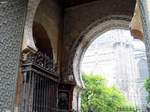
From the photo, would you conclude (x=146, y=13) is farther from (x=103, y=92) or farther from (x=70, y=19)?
(x=103, y=92)

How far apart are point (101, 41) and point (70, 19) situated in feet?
50.9

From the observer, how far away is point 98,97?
39.7 ft

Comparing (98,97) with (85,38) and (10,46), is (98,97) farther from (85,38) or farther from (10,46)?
(10,46)

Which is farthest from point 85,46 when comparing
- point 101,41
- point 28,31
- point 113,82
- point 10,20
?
point 101,41

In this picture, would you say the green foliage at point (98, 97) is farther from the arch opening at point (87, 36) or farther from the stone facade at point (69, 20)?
the stone facade at point (69, 20)

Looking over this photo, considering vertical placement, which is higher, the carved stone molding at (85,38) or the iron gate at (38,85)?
the carved stone molding at (85,38)

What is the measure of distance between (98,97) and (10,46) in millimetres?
8983

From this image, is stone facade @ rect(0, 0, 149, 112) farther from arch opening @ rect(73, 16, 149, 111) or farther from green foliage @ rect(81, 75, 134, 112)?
green foliage @ rect(81, 75, 134, 112)

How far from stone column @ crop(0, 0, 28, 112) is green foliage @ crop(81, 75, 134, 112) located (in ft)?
23.7

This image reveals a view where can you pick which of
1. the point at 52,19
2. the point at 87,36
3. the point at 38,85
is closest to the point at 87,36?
the point at 87,36

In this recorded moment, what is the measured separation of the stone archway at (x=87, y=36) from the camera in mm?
5727

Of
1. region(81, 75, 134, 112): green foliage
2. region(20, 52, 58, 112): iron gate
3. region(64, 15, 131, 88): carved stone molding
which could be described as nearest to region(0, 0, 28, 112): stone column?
region(20, 52, 58, 112): iron gate

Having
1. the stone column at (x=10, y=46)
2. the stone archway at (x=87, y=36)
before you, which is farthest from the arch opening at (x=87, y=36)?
the stone column at (x=10, y=46)

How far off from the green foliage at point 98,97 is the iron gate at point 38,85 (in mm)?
6085
